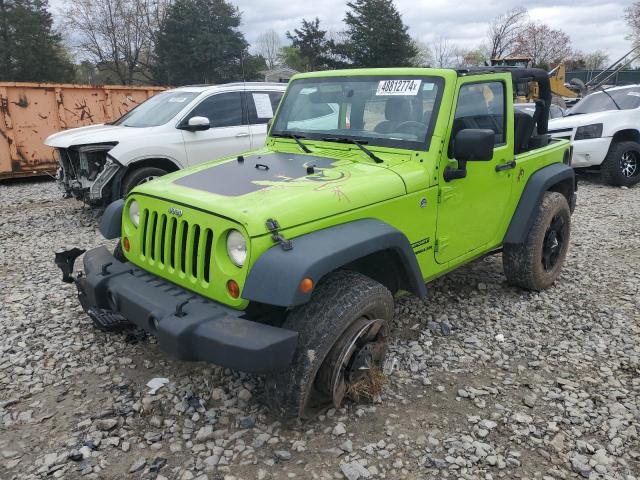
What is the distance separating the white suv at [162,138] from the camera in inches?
264

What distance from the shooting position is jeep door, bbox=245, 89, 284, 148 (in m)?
7.60

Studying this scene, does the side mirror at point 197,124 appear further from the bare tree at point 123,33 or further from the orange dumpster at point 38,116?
the bare tree at point 123,33

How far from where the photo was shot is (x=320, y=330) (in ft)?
8.52

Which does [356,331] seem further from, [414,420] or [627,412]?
[627,412]

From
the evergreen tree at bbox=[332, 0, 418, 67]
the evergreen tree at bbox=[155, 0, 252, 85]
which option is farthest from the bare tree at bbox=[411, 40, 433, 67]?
the evergreen tree at bbox=[155, 0, 252, 85]

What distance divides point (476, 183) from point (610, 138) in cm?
706

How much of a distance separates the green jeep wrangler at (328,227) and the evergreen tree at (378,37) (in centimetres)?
3579

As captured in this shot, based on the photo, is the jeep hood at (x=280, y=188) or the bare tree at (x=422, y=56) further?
the bare tree at (x=422, y=56)

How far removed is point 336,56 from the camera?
137 feet

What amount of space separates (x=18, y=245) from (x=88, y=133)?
177 centimetres

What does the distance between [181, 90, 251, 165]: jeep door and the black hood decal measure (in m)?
3.66

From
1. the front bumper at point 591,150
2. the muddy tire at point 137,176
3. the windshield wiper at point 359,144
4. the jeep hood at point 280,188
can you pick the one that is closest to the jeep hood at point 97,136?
the muddy tire at point 137,176

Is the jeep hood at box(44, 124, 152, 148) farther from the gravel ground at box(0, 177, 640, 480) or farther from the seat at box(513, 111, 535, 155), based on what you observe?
the seat at box(513, 111, 535, 155)

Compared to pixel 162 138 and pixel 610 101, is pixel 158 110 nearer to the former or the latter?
pixel 162 138
